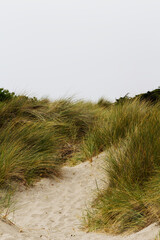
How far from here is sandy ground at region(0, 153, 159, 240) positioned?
12.3 feet

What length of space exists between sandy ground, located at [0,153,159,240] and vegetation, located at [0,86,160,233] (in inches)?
8.4

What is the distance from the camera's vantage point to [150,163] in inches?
188

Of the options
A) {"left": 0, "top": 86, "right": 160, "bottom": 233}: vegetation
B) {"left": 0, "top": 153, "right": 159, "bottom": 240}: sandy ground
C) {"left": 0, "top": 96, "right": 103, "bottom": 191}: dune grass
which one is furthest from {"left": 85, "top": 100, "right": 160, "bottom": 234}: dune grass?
{"left": 0, "top": 96, "right": 103, "bottom": 191}: dune grass

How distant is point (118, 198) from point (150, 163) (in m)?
0.90

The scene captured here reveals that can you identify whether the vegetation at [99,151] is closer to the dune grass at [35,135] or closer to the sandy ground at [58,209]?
the dune grass at [35,135]

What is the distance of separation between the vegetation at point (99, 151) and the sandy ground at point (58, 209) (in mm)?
213

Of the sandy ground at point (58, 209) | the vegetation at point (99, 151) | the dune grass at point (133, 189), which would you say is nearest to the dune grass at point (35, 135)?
the vegetation at point (99, 151)

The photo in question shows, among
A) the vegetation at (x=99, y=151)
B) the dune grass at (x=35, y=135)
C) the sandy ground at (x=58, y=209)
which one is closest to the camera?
the sandy ground at (x=58, y=209)

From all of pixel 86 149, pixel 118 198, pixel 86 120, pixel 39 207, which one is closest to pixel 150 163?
pixel 118 198

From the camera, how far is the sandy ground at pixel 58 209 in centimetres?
374

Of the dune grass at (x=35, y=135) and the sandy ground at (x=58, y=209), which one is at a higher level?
the dune grass at (x=35, y=135)

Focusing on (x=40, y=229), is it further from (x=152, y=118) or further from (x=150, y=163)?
(x=152, y=118)

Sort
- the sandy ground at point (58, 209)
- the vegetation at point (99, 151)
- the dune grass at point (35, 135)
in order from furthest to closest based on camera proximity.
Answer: the dune grass at point (35, 135) → the vegetation at point (99, 151) → the sandy ground at point (58, 209)

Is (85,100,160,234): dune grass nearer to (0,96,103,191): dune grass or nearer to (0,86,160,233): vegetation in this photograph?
(0,86,160,233): vegetation
